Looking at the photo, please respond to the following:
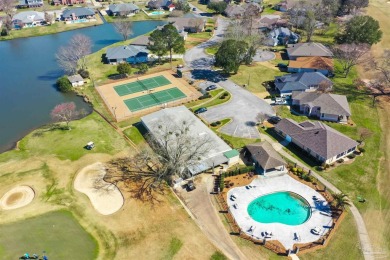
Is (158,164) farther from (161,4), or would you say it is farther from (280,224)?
(161,4)

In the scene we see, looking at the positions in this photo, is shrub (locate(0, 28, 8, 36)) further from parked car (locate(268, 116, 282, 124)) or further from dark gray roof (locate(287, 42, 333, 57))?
parked car (locate(268, 116, 282, 124))

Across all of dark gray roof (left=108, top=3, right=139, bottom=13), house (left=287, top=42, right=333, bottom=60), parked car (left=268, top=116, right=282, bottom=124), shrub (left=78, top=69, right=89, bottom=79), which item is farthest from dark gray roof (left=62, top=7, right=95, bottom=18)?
parked car (left=268, top=116, right=282, bottom=124)

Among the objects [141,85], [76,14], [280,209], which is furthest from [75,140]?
[76,14]

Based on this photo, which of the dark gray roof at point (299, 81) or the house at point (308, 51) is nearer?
the dark gray roof at point (299, 81)

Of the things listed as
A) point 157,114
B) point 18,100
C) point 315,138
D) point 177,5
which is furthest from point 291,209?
point 177,5

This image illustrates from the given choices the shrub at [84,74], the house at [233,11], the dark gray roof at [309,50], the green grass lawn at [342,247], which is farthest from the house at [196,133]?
the house at [233,11]

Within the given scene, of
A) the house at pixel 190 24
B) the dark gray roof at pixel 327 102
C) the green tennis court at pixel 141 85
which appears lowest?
the green tennis court at pixel 141 85

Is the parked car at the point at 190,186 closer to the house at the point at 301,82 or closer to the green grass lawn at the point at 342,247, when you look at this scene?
the green grass lawn at the point at 342,247

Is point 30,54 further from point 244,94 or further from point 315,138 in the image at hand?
point 315,138
